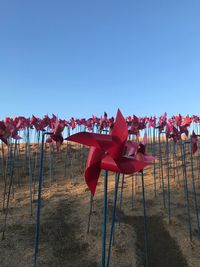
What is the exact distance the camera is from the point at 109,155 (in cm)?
404

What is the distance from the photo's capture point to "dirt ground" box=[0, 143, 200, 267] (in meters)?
6.98

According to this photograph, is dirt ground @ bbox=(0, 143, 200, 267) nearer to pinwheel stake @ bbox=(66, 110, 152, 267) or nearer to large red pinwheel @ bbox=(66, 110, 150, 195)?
pinwheel stake @ bbox=(66, 110, 152, 267)

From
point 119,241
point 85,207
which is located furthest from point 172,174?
point 119,241

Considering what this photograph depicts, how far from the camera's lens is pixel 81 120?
50.6ft

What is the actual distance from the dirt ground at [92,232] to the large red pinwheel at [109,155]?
11.7 ft

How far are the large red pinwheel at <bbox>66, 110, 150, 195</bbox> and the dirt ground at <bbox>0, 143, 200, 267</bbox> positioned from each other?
11.7 feet

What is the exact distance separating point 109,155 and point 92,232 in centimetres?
448

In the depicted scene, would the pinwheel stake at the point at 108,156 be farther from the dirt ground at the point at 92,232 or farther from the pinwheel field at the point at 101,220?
the dirt ground at the point at 92,232

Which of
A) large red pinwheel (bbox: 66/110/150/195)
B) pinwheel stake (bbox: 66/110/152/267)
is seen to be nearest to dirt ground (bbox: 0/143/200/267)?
pinwheel stake (bbox: 66/110/152/267)

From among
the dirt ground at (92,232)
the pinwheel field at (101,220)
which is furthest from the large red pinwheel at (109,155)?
the dirt ground at (92,232)

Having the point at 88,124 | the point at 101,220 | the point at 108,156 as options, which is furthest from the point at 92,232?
the point at 88,124

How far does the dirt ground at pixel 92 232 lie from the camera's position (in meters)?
6.98

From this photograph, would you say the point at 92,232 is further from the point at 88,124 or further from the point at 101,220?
the point at 88,124

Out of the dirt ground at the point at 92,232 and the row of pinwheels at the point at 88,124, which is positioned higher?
the row of pinwheels at the point at 88,124
